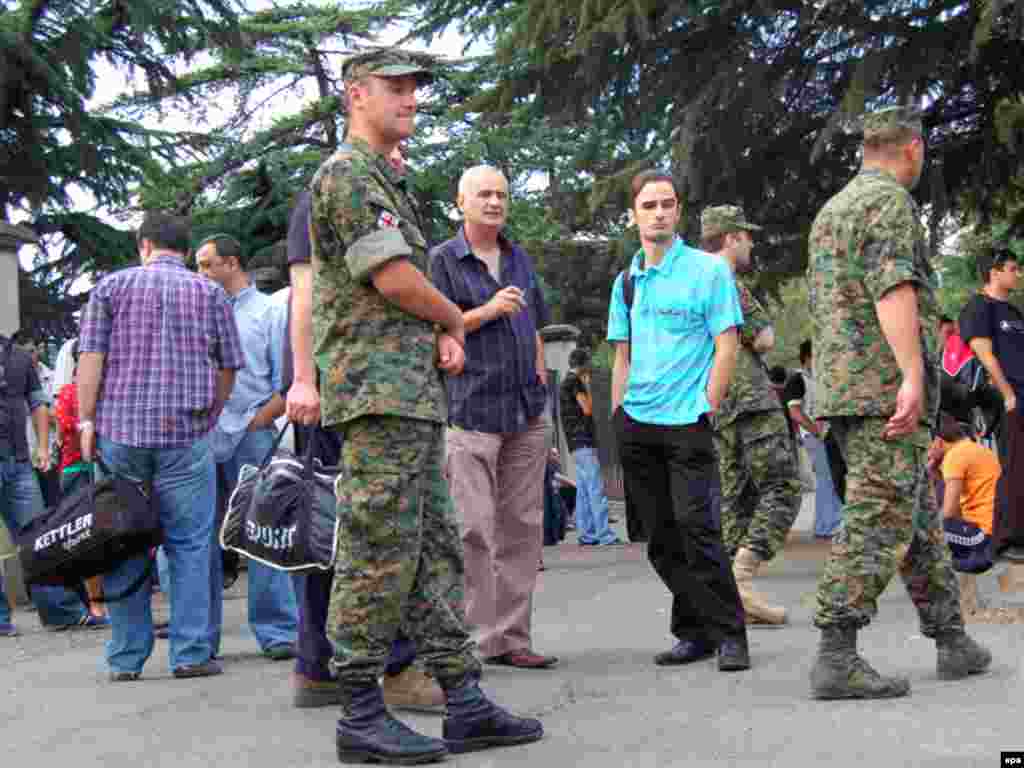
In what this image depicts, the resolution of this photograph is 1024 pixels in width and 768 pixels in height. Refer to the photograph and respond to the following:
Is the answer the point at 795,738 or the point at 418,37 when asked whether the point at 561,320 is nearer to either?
the point at 418,37

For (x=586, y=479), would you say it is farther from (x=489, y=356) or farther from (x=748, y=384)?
(x=489, y=356)

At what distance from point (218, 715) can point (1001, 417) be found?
6.50 meters

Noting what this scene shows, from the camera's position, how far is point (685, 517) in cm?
674

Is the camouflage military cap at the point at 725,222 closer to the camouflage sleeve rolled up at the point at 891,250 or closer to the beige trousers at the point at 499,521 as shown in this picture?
the beige trousers at the point at 499,521

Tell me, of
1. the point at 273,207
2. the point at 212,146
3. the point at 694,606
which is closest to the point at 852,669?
the point at 694,606

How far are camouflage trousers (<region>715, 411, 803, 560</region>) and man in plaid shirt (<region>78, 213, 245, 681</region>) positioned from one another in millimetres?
2628

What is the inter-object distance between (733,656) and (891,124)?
214 cm

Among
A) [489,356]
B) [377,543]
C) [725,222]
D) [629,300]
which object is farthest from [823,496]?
[377,543]

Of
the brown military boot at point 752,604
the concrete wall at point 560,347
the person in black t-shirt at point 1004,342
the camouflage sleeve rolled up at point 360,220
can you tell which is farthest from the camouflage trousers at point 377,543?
the concrete wall at point 560,347

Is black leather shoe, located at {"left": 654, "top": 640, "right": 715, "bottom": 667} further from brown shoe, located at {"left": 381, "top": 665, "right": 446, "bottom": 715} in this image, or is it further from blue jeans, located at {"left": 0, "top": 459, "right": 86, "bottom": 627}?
blue jeans, located at {"left": 0, "top": 459, "right": 86, "bottom": 627}

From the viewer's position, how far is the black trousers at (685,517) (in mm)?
6715

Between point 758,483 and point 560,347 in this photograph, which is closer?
point 758,483

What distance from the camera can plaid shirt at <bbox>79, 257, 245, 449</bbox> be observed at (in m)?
7.25

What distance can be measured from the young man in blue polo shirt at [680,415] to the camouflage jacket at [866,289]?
0.89 metres
